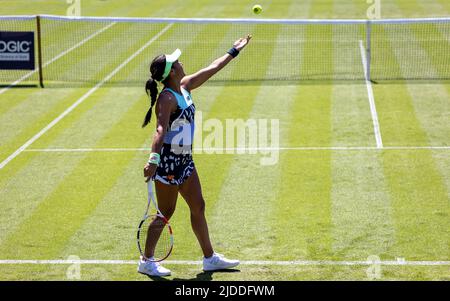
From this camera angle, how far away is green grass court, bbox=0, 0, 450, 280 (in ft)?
34.0

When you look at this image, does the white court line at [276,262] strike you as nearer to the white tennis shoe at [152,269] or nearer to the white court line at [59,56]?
the white tennis shoe at [152,269]

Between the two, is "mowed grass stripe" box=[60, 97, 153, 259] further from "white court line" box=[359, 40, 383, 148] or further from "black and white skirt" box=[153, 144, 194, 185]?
"white court line" box=[359, 40, 383, 148]

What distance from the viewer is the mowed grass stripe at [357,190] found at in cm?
1073

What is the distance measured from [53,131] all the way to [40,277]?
7895mm

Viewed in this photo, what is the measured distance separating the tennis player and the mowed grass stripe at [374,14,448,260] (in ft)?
8.30

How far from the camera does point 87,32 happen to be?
1127 inches

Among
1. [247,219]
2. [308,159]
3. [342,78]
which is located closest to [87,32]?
[342,78]

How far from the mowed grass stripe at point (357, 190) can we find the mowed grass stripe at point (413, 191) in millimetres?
175

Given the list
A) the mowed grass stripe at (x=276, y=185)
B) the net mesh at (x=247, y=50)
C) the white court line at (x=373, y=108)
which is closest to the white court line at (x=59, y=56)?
the net mesh at (x=247, y=50)

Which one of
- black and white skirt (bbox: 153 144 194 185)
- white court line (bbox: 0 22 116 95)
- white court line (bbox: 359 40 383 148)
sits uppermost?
black and white skirt (bbox: 153 144 194 185)

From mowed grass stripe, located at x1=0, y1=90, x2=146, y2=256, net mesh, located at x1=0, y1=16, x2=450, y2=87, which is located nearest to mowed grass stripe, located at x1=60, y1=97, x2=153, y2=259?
mowed grass stripe, located at x1=0, y1=90, x2=146, y2=256

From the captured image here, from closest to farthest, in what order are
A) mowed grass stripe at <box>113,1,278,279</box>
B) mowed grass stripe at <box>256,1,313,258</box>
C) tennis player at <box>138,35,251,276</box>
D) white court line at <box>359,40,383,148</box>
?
tennis player at <box>138,35,251,276</box>, mowed grass stripe at <box>113,1,278,279</box>, mowed grass stripe at <box>256,1,313,258</box>, white court line at <box>359,40,383,148</box>

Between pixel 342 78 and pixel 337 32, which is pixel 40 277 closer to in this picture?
pixel 342 78

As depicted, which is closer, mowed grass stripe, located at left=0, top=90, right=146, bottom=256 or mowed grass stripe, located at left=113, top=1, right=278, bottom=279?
mowed grass stripe, located at left=113, top=1, right=278, bottom=279
